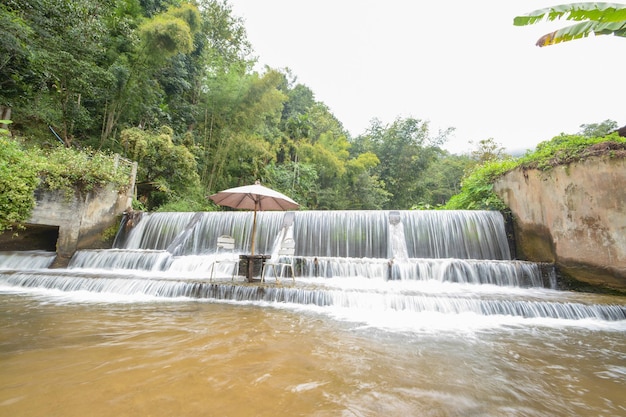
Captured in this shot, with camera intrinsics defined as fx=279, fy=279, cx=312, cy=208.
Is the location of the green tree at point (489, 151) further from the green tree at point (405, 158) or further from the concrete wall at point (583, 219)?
the concrete wall at point (583, 219)

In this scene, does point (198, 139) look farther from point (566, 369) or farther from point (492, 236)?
point (566, 369)

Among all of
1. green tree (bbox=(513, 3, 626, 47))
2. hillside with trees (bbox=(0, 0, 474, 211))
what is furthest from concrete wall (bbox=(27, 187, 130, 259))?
green tree (bbox=(513, 3, 626, 47))

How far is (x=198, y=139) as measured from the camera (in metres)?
16.8

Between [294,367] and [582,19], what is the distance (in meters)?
5.43

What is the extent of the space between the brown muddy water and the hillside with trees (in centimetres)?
1019

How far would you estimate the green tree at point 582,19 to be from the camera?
137 inches

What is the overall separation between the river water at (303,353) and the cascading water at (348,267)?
2.0 inches

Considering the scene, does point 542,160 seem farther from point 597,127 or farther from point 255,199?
point 597,127

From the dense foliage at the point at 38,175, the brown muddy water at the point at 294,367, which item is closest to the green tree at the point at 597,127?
the brown muddy water at the point at 294,367

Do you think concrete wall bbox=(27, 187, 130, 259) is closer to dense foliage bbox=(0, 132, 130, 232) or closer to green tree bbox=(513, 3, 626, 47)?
dense foliage bbox=(0, 132, 130, 232)

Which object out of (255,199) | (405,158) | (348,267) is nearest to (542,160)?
(348,267)

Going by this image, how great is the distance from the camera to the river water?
5.89 ft

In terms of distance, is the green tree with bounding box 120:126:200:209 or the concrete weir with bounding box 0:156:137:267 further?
the green tree with bounding box 120:126:200:209

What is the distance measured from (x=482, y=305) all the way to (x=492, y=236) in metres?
4.39
